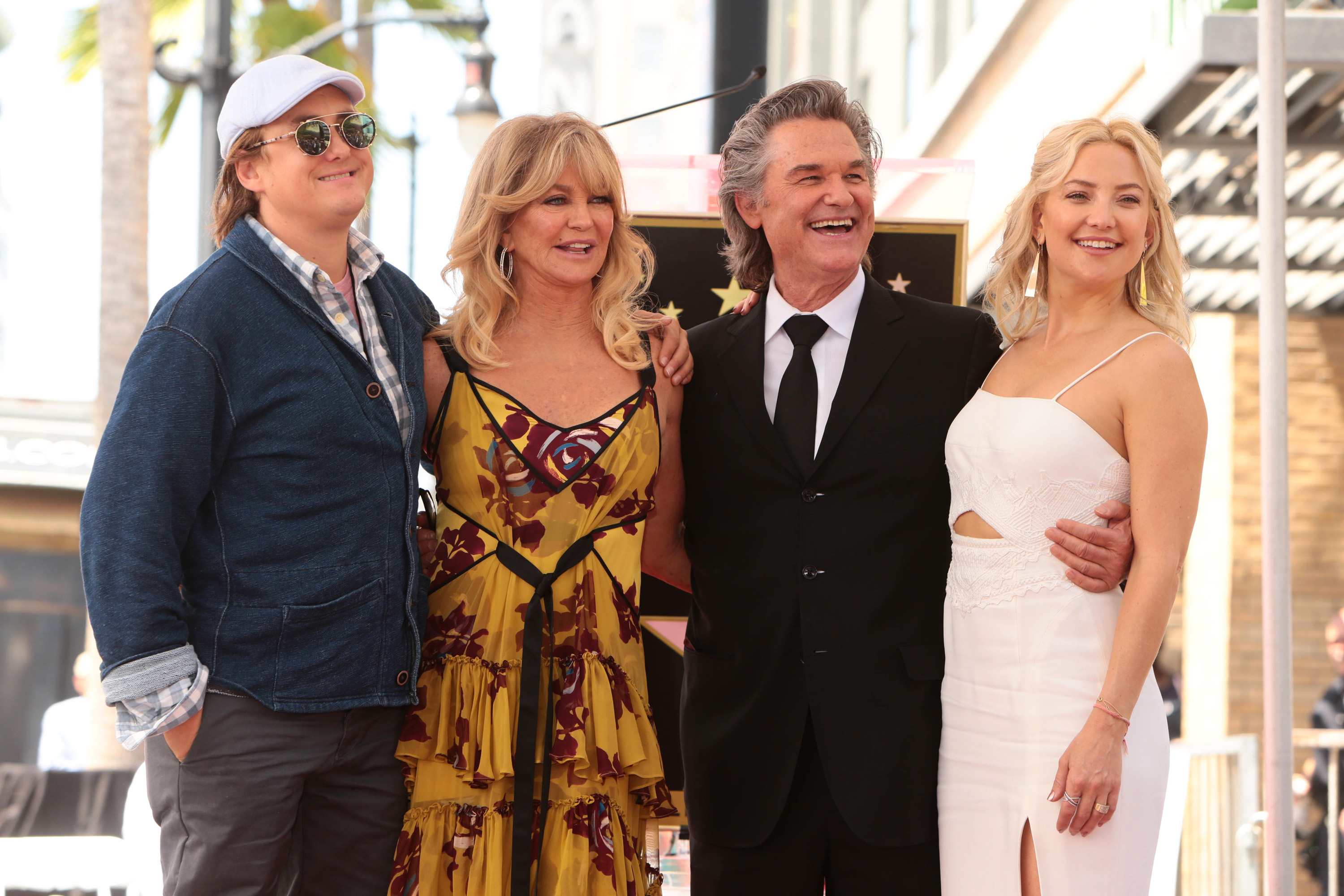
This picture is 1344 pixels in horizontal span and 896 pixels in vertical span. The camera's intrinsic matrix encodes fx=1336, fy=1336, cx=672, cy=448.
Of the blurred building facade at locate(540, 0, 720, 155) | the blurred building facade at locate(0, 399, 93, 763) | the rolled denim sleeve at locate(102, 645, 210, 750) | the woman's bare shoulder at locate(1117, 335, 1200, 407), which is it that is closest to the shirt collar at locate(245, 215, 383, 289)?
the rolled denim sleeve at locate(102, 645, 210, 750)

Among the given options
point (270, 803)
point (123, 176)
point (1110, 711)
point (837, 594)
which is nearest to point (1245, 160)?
point (837, 594)

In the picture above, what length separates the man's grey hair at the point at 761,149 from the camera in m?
3.13

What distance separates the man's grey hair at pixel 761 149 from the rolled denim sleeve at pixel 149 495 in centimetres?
138

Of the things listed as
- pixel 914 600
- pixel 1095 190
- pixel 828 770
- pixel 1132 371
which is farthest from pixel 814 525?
pixel 1095 190

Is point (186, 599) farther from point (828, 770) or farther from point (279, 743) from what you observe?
point (828, 770)

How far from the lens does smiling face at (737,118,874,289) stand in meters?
3.00

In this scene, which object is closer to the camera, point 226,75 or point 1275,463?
point 1275,463

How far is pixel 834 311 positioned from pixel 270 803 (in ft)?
5.09

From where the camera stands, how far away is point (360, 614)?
2.49 m

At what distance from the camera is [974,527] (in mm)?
2666

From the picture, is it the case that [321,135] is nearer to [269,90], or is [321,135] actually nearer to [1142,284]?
[269,90]

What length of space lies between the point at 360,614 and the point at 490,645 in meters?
0.27

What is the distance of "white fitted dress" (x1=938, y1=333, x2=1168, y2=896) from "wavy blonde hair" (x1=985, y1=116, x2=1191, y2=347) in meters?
0.23

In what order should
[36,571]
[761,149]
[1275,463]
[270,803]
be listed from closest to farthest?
[270,803], [761,149], [1275,463], [36,571]
